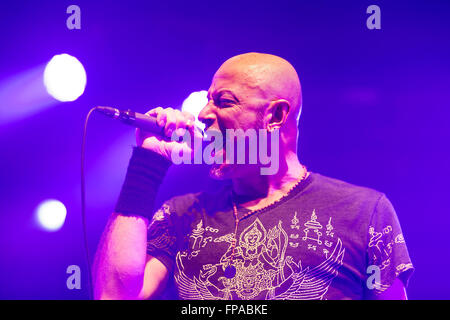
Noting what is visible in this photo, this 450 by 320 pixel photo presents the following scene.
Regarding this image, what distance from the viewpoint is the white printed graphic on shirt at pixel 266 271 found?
1.54 meters

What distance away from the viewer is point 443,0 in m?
2.09

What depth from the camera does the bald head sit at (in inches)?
70.7

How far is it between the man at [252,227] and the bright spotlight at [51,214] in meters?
0.65

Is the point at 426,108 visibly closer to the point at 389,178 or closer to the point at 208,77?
the point at 389,178

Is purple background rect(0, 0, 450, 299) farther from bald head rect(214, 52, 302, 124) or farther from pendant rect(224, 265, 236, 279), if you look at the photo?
pendant rect(224, 265, 236, 279)

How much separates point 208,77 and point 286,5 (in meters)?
0.56

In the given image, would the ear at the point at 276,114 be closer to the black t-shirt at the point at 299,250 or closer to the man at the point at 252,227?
the man at the point at 252,227

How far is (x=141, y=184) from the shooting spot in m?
1.69

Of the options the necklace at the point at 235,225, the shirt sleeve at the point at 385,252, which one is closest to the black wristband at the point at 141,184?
the necklace at the point at 235,225

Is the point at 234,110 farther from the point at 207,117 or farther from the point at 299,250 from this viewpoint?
the point at 299,250

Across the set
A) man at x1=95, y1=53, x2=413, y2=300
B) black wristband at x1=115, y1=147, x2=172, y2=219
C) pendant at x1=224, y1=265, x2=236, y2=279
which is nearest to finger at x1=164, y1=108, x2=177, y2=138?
man at x1=95, y1=53, x2=413, y2=300

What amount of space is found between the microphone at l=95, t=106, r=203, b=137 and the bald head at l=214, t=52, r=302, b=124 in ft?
1.23

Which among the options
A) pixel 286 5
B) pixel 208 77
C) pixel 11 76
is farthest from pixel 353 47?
A: pixel 11 76

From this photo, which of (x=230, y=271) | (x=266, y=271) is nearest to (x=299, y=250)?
(x=266, y=271)
